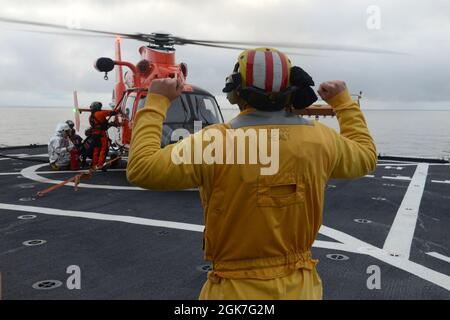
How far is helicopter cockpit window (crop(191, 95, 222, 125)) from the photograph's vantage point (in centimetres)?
1058

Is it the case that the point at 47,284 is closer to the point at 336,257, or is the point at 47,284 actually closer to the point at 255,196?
the point at 255,196

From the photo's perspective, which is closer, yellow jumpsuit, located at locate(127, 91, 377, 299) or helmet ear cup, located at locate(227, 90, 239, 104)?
yellow jumpsuit, located at locate(127, 91, 377, 299)

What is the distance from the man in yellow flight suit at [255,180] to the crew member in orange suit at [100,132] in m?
10.7

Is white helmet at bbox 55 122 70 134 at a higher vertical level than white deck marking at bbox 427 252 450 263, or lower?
higher

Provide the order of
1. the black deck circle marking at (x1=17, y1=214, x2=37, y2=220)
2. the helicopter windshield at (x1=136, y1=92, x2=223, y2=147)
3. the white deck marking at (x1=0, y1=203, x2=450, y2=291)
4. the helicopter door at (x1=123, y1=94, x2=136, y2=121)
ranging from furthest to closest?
the helicopter door at (x1=123, y1=94, x2=136, y2=121) < the helicopter windshield at (x1=136, y1=92, x2=223, y2=147) < the black deck circle marking at (x1=17, y1=214, x2=37, y2=220) < the white deck marking at (x1=0, y1=203, x2=450, y2=291)

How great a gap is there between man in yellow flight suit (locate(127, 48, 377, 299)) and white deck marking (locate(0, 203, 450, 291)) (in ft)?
10.1

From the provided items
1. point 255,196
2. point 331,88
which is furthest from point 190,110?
point 255,196

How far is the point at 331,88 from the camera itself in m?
2.31

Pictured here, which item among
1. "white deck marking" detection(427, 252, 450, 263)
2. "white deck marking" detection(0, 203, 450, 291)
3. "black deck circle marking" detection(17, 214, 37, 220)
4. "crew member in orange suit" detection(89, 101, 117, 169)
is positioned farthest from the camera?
"crew member in orange suit" detection(89, 101, 117, 169)

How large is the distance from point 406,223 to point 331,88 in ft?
17.0

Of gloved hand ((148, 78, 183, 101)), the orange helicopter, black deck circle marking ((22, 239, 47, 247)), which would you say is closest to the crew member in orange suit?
the orange helicopter

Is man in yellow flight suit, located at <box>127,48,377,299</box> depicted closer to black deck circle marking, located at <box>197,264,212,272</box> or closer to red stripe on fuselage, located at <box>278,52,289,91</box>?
red stripe on fuselage, located at <box>278,52,289,91</box>

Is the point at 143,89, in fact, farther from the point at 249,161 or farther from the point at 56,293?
the point at 249,161

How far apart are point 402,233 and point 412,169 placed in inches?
301
